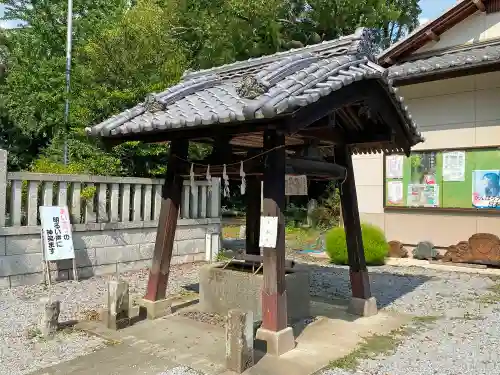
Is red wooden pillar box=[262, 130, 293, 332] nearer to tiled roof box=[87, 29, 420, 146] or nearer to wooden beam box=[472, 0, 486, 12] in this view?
tiled roof box=[87, 29, 420, 146]

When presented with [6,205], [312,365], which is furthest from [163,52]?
[312,365]

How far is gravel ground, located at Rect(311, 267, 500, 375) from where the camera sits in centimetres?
469

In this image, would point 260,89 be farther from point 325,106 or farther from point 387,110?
point 387,110

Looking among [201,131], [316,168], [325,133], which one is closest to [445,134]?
[325,133]

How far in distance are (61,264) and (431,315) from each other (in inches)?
251

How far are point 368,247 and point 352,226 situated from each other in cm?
488

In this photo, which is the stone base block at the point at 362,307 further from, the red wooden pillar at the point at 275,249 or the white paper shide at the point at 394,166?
the white paper shide at the point at 394,166

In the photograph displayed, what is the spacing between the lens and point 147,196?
975cm

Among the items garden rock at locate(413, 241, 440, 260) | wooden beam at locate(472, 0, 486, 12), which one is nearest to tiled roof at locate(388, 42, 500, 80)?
wooden beam at locate(472, 0, 486, 12)

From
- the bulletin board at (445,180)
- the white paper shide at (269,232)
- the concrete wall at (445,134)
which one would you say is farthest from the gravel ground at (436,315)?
the bulletin board at (445,180)

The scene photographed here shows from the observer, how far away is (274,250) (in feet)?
16.3

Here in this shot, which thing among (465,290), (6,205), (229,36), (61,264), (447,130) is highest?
(229,36)

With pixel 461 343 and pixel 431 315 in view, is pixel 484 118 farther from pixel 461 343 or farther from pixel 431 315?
pixel 461 343

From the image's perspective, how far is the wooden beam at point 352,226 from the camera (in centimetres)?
646
